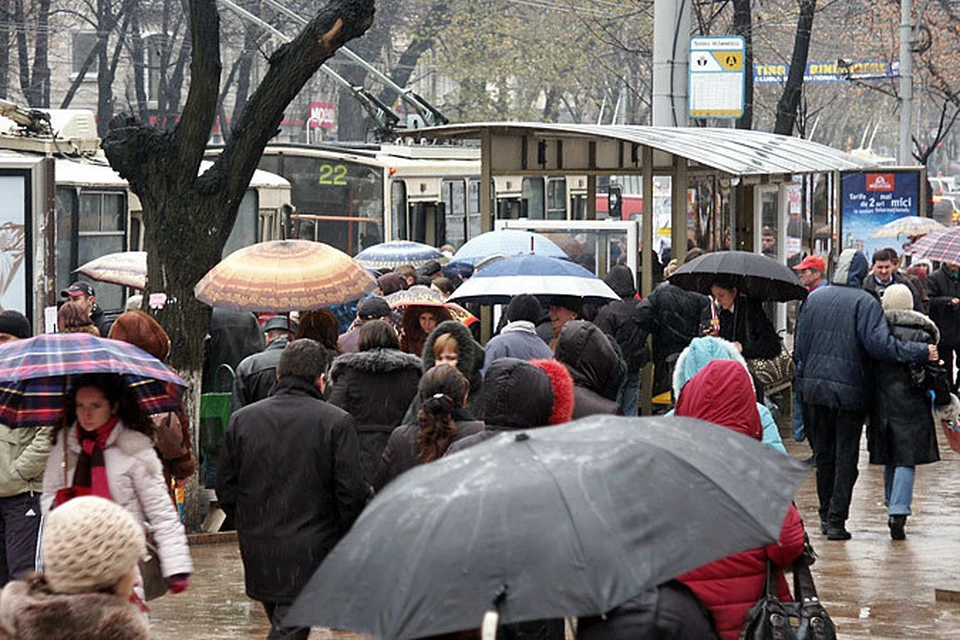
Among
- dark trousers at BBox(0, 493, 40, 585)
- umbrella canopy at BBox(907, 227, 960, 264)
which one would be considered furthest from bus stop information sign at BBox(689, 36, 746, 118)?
dark trousers at BBox(0, 493, 40, 585)

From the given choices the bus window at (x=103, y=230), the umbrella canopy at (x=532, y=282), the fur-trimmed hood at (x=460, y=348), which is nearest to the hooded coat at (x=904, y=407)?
the umbrella canopy at (x=532, y=282)

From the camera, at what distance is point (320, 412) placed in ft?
22.7

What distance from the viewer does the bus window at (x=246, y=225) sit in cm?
2183

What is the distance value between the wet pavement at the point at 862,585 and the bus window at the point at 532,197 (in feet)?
46.2

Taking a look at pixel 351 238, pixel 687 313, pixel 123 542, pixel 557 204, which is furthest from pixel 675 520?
pixel 557 204

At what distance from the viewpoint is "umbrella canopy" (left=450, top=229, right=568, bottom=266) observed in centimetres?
1526

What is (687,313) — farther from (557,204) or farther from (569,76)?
(569,76)

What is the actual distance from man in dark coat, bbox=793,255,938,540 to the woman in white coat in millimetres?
5694

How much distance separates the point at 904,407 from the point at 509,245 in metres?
5.15

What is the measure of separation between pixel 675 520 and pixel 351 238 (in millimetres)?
20631

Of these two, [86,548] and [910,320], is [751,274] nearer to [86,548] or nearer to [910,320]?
[910,320]

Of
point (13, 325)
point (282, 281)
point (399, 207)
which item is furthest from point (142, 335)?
point (399, 207)

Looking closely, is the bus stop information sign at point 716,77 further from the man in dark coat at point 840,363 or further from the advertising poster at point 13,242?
the advertising poster at point 13,242

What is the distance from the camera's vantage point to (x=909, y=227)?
904 inches
